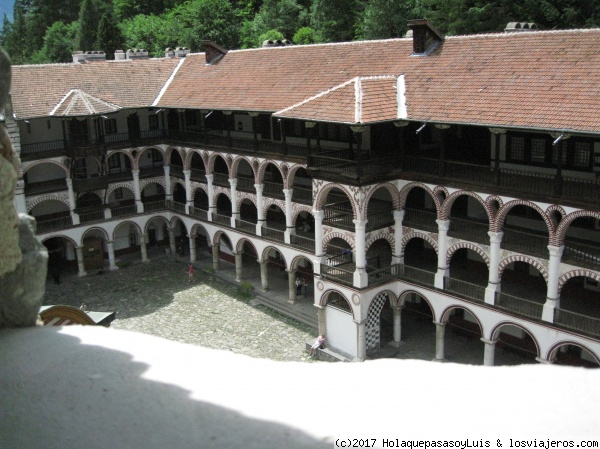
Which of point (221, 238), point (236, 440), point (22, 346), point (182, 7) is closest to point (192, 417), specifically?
point (236, 440)

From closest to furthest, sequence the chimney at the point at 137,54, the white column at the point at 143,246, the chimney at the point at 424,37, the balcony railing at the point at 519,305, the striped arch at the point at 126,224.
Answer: the balcony railing at the point at 519,305 < the chimney at the point at 424,37 < the striped arch at the point at 126,224 < the white column at the point at 143,246 < the chimney at the point at 137,54

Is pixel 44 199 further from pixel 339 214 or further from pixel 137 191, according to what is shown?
pixel 339 214

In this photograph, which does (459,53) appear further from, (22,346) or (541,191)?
(22,346)

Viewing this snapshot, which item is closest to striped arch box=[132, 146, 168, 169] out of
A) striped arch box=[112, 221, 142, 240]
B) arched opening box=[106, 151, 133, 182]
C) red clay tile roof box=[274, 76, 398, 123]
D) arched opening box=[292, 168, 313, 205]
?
arched opening box=[106, 151, 133, 182]

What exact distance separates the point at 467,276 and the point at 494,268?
2.78 m

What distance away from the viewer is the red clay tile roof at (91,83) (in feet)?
105

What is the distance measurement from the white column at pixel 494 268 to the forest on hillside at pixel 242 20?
16.9 meters

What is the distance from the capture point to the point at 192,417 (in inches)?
161

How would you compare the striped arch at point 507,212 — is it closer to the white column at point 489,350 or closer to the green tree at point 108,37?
the white column at point 489,350

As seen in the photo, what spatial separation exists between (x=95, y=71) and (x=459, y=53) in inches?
796

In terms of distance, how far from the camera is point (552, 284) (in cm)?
2028

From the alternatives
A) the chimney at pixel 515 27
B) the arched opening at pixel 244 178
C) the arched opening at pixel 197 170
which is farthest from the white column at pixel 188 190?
the chimney at pixel 515 27

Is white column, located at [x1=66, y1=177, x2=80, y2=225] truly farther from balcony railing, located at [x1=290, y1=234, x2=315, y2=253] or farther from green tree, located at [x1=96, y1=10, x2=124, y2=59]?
green tree, located at [x1=96, y1=10, x2=124, y2=59]

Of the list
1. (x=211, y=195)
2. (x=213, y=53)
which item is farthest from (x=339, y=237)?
(x=213, y=53)
